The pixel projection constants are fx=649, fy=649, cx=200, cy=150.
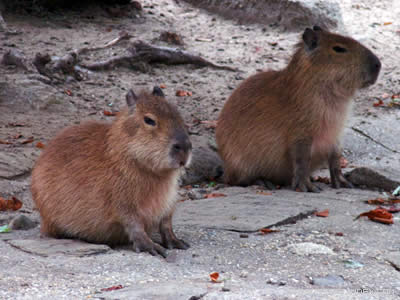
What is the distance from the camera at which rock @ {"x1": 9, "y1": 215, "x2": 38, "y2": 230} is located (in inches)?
187

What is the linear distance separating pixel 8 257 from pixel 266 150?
9.84ft

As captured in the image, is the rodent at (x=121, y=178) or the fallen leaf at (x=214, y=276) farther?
the rodent at (x=121, y=178)

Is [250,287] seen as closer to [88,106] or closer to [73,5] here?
[88,106]

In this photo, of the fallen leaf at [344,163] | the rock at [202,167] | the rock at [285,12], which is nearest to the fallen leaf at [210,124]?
the rock at [202,167]

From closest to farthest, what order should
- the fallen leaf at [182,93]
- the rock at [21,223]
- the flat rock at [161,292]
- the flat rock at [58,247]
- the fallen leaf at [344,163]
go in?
1. the flat rock at [161,292]
2. the flat rock at [58,247]
3. the rock at [21,223]
4. the fallen leaf at [344,163]
5. the fallen leaf at [182,93]

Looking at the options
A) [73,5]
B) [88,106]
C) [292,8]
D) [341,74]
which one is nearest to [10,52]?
[88,106]

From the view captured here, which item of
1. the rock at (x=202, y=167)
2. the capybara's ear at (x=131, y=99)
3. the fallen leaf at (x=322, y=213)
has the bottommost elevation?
the rock at (x=202, y=167)

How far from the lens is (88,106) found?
24.5 feet

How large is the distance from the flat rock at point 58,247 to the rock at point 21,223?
599 millimetres

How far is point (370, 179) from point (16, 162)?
3.29 metres

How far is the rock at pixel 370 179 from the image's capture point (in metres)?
5.95

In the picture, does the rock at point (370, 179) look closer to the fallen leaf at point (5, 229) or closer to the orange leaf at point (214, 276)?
the orange leaf at point (214, 276)

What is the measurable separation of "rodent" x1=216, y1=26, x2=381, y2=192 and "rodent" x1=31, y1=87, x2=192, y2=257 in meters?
2.05

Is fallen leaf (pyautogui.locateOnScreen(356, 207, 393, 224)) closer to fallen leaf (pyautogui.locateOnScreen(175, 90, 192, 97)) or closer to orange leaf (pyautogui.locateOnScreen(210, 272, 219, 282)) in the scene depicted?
orange leaf (pyautogui.locateOnScreen(210, 272, 219, 282))
